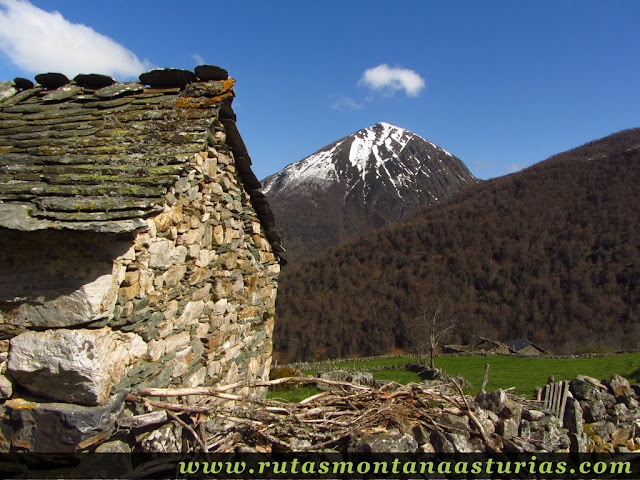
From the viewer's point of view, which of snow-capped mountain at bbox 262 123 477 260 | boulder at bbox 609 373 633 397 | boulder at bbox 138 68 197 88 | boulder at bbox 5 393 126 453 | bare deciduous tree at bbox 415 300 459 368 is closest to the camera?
boulder at bbox 5 393 126 453

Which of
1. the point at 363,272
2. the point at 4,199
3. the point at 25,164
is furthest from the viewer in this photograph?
the point at 363,272

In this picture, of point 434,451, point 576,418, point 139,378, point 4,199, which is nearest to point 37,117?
point 4,199

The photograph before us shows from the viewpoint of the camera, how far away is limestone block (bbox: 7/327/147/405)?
3.18 meters

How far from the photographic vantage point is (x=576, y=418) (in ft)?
16.8

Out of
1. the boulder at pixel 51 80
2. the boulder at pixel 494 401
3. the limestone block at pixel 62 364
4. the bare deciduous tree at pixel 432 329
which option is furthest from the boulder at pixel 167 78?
the bare deciduous tree at pixel 432 329

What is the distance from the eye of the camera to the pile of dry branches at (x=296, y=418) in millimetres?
3609

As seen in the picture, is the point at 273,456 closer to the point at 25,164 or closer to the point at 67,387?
the point at 67,387

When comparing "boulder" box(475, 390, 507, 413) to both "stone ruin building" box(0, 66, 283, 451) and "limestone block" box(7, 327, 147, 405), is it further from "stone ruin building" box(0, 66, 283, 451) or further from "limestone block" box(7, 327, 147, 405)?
"limestone block" box(7, 327, 147, 405)

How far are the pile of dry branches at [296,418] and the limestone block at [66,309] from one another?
0.82 meters

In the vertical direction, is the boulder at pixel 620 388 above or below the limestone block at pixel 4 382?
below

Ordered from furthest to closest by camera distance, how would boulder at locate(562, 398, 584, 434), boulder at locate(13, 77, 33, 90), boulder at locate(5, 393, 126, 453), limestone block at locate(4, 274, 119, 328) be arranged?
boulder at locate(13, 77, 33, 90), boulder at locate(562, 398, 584, 434), limestone block at locate(4, 274, 119, 328), boulder at locate(5, 393, 126, 453)

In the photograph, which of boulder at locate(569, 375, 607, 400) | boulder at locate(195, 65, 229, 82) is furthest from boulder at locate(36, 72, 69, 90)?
boulder at locate(569, 375, 607, 400)

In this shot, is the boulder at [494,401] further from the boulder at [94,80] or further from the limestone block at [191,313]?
the boulder at [94,80]

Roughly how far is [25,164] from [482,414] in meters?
4.94
